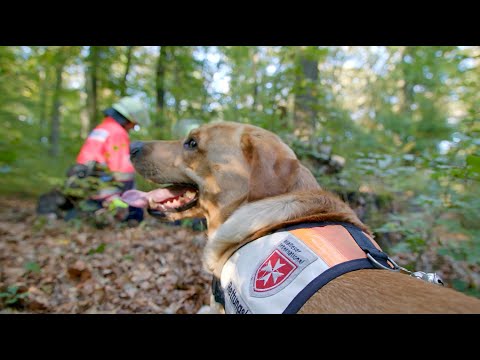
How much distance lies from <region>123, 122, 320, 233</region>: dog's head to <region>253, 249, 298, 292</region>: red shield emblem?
23.6 inches

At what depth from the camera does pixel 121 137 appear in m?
6.51

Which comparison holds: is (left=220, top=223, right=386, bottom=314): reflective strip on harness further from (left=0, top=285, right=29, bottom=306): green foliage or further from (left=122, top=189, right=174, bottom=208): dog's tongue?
(left=0, top=285, right=29, bottom=306): green foliage

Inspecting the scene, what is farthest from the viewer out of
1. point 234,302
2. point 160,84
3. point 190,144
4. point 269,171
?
point 160,84

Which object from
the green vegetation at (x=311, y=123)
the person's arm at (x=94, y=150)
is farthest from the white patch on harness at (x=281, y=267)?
the person's arm at (x=94, y=150)

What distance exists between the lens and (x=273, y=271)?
1688mm

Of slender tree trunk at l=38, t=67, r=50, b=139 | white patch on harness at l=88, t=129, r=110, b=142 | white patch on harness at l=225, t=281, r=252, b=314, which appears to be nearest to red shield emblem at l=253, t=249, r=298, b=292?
white patch on harness at l=225, t=281, r=252, b=314

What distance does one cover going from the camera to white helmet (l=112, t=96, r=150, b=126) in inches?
266

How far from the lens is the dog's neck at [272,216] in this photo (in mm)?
2094

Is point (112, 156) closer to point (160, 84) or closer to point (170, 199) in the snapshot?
point (170, 199)

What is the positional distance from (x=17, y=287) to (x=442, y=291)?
4.15 metres

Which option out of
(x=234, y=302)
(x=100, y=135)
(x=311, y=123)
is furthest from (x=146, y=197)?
(x=311, y=123)

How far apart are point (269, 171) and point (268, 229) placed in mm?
460

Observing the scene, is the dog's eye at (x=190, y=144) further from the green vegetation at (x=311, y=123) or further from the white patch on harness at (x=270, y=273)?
the white patch on harness at (x=270, y=273)

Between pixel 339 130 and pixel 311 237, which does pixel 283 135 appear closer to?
pixel 339 130
